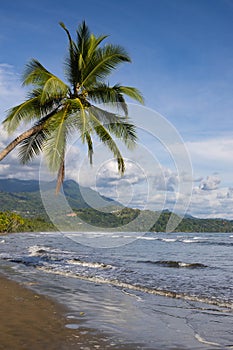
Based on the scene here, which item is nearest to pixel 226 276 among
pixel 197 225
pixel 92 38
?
pixel 92 38

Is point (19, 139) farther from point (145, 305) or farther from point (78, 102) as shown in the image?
point (145, 305)

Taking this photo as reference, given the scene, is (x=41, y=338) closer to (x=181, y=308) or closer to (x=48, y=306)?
(x=48, y=306)

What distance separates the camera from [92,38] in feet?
42.1

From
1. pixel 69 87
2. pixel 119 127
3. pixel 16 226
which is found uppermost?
pixel 69 87

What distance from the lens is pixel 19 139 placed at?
37.6 ft

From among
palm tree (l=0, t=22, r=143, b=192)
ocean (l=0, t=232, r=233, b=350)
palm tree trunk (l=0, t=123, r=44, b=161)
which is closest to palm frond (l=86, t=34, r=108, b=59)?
palm tree (l=0, t=22, r=143, b=192)

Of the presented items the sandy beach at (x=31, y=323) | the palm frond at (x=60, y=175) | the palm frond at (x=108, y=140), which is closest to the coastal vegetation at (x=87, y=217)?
the palm frond at (x=60, y=175)

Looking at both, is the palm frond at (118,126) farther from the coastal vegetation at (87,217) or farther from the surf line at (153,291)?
the surf line at (153,291)

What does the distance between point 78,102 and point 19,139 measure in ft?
6.99

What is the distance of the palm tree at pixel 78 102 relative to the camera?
38.2ft

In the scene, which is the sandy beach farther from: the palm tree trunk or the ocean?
the palm tree trunk

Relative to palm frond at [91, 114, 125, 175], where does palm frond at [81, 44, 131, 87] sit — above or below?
above

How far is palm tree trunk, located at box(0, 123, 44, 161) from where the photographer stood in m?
11.1

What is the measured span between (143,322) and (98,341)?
1.66 meters
